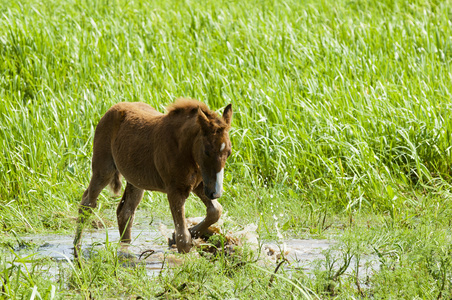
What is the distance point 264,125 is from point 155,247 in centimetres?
279

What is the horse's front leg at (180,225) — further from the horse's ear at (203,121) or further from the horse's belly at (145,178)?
the horse's ear at (203,121)

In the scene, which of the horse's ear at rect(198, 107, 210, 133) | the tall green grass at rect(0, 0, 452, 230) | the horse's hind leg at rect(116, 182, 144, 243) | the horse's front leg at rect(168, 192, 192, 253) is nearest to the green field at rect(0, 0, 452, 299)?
the tall green grass at rect(0, 0, 452, 230)

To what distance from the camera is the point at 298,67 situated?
Answer: 33.4ft

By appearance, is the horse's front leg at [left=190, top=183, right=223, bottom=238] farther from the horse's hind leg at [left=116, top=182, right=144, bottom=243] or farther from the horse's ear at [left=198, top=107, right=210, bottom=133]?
the horse's hind leg at [left=116, top=182, right=144, bottom=243]

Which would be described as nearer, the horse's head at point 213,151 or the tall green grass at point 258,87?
the horse's head at point 213,151

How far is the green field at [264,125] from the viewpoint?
4.48 metres

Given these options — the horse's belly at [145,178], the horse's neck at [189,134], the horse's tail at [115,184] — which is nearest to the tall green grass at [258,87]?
the horse's tail at [115,184]

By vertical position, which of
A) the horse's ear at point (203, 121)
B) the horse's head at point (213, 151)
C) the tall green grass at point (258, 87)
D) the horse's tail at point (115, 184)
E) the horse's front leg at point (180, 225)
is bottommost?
the tall green grass at point (258, 87)

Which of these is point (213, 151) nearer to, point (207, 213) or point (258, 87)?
point (207, 213)

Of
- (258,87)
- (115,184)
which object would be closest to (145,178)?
(115,184)

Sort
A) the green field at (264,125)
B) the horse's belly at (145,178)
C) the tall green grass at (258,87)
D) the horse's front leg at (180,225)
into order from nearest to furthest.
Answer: the green field at (264,125), the horse's front leg at (180,225), the horse's belly at (145,178), the tall green grass at (258,87)

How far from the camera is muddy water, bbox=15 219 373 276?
17.3 ft

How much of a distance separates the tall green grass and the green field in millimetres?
32

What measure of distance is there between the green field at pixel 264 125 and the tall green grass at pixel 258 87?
3cm
